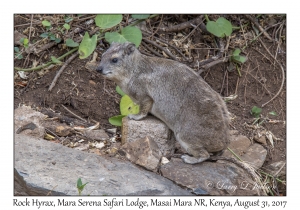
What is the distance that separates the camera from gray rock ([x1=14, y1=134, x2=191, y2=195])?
6.42 metres

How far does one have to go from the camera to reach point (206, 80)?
10.5m

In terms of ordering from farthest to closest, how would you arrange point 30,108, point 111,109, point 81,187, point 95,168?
point 111,109 < point 30,108 < point 95,168 < point 81,187

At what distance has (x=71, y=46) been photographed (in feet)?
33.0

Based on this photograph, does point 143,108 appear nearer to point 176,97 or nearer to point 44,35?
point 176,97

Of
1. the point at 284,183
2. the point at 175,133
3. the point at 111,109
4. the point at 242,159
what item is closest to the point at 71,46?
the point at 111,109

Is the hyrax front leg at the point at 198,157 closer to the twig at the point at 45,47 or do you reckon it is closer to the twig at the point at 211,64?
the twig at the point at 211,64

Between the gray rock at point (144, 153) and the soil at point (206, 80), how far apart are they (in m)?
1.58

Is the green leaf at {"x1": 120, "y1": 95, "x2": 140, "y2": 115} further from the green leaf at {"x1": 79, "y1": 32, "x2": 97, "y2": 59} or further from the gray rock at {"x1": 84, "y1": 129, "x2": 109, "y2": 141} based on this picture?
the green leaf at {"x1": 79, "y1": 32, "x2": 97, "y2": 59}

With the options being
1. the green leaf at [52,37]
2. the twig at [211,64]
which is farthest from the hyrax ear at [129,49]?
the green leaf at [52,37]

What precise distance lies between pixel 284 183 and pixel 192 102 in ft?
7.41

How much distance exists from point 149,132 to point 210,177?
1374mm

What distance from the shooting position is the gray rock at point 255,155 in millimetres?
8422

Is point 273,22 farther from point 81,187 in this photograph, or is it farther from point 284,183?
point 81,187

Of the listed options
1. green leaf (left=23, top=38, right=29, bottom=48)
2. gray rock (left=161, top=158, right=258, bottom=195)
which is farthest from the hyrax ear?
green leaf (left=23, top=38, right=29, bottom=48)
